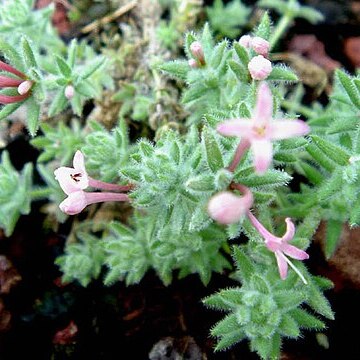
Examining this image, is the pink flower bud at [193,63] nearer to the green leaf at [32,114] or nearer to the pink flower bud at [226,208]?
the green leaf at [32,114]

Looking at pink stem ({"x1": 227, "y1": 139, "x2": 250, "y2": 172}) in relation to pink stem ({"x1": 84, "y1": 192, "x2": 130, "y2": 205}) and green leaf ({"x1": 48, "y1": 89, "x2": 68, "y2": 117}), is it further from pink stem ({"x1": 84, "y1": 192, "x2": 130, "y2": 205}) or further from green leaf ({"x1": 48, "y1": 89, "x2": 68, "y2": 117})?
green leaf ({"x1": 48, "y1": 89, "x2": 68, "y2": 117})

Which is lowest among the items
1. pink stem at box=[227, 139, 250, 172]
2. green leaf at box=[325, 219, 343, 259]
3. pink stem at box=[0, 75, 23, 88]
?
green leaf at box=[325, 219, 343, 259]

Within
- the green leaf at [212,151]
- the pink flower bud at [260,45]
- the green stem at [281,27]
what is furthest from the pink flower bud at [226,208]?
the green stem at [281,27]

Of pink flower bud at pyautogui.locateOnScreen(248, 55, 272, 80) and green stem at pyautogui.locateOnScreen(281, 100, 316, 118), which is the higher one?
pink flower bud at pyautogui.locateOnScreen(248, 55, 272, 80)

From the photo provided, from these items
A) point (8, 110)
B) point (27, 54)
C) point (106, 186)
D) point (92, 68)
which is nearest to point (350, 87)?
point (106, 186)

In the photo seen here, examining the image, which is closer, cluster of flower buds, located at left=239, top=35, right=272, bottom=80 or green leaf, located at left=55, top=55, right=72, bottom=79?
cluster of flower buds, located at left=239, top=35, right=272, bottom=80

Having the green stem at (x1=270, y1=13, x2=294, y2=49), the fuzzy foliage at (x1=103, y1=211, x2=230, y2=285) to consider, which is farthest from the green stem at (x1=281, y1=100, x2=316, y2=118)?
the fuzzy foliage at (x1=103, y1=211, x2=230, y2=285)
